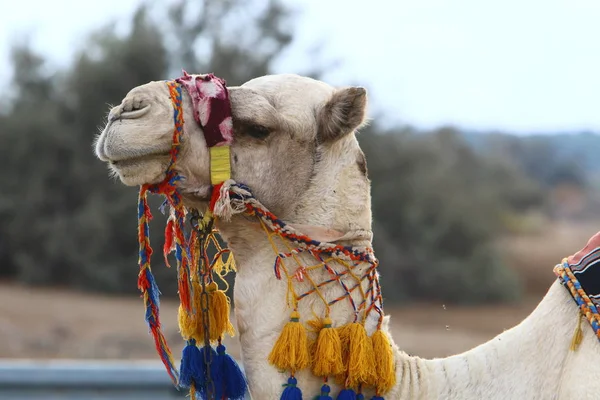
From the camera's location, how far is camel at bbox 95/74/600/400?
313 cm

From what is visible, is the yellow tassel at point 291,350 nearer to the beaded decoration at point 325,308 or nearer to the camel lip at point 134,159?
the beaded decoration at point 325,308

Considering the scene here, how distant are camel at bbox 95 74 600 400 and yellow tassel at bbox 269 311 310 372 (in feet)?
0.18

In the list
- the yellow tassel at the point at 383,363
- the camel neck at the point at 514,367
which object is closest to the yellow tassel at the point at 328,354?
the yellow tassel at the point at 383,363

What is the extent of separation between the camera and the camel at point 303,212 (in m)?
3.13

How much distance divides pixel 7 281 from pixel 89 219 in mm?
2159

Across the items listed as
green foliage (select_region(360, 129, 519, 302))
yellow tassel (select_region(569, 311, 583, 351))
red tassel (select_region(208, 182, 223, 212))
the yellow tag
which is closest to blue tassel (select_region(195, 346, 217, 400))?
red tassel (select_region(208, 182, 223, 212))

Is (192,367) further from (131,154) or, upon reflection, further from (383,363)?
(131,154)

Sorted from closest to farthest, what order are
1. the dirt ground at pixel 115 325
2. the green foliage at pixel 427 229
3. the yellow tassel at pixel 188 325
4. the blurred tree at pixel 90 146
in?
the yellow tassel at pixel 188 325 → the dirt ground at pixel 115 325 → the blurred tree at pixel 90 146 → the green foliage at pixel 427 229

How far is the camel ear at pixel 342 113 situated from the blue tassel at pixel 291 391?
881 mm

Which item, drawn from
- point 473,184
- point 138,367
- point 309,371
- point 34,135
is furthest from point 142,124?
point 473,184

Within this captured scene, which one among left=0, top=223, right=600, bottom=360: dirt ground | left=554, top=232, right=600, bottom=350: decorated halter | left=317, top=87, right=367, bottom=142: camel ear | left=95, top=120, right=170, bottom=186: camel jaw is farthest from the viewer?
left=0, top=223, right=600, bottom=360: dirt ground

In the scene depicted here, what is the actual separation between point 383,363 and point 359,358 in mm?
100

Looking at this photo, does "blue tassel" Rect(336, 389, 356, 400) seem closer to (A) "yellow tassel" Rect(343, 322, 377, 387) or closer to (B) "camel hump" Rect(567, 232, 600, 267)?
(A) "yellow tassel" Rect(343, 322, 377, 387)

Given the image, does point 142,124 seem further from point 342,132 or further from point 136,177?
point 342,132
